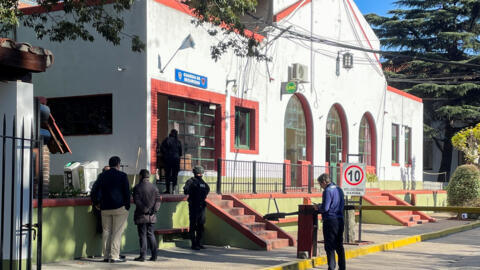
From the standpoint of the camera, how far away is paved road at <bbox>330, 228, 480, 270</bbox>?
13.2 metres

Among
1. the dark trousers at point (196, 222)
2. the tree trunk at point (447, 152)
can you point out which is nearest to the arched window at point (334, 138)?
the dark trousers at point (196, 222)

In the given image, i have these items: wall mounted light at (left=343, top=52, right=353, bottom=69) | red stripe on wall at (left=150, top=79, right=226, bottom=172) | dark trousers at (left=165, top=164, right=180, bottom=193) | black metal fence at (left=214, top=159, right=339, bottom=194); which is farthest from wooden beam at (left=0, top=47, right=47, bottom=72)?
wall mounted light at (left=343, top=52, right=353, bottom=69)

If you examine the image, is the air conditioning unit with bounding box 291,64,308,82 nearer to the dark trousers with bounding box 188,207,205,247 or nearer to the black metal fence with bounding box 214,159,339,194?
the black metal fence with bounding box 214,159,339,194

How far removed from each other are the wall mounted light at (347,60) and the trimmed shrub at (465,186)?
641cm

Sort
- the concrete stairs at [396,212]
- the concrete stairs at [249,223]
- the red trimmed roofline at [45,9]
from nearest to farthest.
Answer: the concrete stairs at [249,223], the red trimmed roofline at [45,9], the concrete stairs at [396,212]

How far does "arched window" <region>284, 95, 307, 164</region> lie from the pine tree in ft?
65.1

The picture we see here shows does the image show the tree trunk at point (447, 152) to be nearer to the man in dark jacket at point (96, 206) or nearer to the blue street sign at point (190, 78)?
the blue street sign at point (190, 78)

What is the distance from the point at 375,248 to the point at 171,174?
5.34 meters

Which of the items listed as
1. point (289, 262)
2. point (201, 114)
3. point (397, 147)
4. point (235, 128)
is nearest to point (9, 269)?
point (289, 262)

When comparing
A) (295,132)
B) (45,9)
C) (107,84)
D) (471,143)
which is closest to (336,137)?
(295,132)

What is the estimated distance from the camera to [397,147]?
1287 inches

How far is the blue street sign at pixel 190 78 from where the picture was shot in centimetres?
1768

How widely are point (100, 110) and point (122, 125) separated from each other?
874 mm

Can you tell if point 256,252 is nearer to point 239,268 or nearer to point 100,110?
point 239,268
